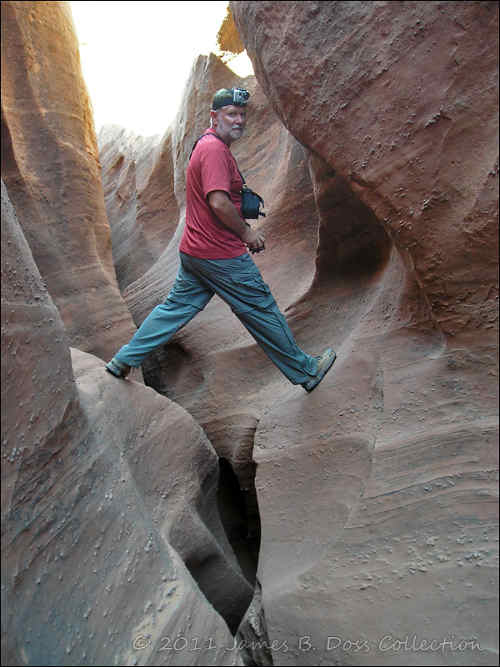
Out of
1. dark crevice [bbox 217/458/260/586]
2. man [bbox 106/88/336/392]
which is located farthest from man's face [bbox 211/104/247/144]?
dark crevice [bbox 217/458/260/586]

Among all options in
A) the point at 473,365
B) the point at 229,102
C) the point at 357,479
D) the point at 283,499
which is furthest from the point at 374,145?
the point at 283,499

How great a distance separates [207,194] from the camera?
2.48m

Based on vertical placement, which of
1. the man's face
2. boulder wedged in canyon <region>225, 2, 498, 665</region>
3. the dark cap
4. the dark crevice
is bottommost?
the dark crevice

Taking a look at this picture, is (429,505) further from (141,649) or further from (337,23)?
(337,23)

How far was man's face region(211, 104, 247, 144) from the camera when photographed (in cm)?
257

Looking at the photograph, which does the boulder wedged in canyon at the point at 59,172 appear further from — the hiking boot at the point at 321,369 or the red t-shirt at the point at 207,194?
the hiking boot at the point at 321,369

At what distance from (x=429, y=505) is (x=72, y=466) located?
1406mm

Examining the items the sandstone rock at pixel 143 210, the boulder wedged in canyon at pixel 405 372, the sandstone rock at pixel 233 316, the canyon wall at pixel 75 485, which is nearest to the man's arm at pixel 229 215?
the boulder wedged in canyon at pixel 405 372

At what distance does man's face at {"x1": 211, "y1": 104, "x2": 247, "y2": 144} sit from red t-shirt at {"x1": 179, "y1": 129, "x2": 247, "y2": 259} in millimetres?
54

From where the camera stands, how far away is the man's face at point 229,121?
2.57 metres

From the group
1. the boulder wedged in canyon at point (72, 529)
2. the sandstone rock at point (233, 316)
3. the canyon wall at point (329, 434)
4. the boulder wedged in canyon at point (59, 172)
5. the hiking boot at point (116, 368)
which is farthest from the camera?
the sandstone rock at point (233, 316)

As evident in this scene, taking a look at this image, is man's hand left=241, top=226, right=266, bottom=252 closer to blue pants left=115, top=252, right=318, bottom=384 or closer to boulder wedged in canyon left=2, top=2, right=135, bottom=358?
blue pants left=115, top=252, right=318, bottom=384

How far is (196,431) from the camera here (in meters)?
2.86

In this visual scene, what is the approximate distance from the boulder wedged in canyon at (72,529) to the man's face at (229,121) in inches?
44.7
